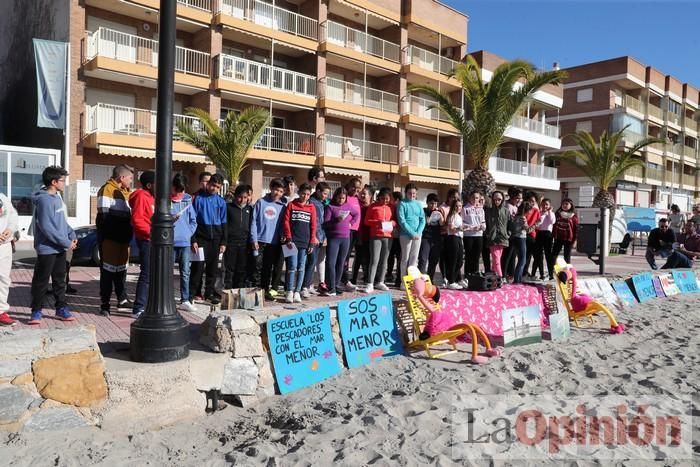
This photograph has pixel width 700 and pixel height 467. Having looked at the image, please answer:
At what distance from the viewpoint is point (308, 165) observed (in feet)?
83.7

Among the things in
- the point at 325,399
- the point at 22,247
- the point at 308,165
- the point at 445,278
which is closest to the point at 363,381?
the point at 325,399

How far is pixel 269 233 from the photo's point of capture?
7.30m

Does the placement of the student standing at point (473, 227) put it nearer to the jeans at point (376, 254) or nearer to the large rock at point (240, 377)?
the jeans at point (376, 254)

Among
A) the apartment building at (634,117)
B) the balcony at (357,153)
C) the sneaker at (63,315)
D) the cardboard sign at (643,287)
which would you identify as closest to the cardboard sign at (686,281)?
the cardboard sign at (643,287)

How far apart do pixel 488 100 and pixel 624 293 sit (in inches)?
316

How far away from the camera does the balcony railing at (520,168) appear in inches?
1332

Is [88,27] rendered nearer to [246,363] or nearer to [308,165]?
[308,165]

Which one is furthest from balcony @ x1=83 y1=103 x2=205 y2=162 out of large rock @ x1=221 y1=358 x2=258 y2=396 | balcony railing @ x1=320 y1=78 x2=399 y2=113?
large rock @ x1=221 y1=358 x2=258 y2=396

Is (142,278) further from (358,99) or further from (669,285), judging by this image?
(358,99)

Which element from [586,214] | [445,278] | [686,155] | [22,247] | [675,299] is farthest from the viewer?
[686,155]

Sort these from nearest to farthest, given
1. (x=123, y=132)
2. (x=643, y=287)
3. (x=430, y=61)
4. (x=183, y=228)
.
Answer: (x=183, y=228), (x=643, y=287), (x=123, y=132), (x=430, y=61)

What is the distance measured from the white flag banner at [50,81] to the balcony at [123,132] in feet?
3.44

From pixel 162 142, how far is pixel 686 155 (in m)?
61.1

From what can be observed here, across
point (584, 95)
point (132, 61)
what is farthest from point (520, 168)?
point (132, 61)
